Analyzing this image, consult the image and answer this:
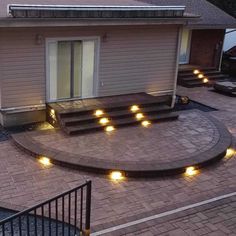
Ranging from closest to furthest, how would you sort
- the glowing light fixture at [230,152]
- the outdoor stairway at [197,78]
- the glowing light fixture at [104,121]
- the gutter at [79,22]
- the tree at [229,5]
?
the gutter at [79,22], the glowing light fixture at [230,152], the glowing light fixture at [104,121], the outdoor stairway at [197,78], the tree at [229,5]

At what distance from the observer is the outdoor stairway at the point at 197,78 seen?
16.8 m

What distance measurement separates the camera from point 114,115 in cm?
1088

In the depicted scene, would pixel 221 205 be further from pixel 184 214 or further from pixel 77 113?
pixel 77 113

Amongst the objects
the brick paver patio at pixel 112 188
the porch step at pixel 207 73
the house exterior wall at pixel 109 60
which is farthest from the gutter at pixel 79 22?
the porch step at pixel 207 73

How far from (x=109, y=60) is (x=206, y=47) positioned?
8.73 m

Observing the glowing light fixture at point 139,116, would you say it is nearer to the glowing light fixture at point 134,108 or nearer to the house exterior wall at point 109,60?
the glowing light fixture at point 134,108

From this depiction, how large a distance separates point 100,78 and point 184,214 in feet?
19.2

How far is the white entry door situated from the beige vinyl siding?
5900mm

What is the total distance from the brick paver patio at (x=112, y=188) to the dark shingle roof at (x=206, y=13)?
32.4 ft

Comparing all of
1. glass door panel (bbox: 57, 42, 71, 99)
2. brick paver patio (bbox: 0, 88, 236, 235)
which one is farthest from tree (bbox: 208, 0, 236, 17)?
brick paver patio (bbox: 0, 88, 236, 235)

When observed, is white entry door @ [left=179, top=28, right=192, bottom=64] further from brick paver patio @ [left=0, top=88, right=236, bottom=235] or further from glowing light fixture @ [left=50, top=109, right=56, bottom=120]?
brick paver patio @ [left=0, top=88, right=236, bottom=235]

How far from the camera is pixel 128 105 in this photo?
11312 mm

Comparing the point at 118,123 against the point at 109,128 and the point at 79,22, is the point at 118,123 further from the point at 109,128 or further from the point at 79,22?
the point at 79,22

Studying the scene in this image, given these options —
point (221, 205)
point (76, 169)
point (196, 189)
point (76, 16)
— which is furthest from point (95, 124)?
point (221, 205)
